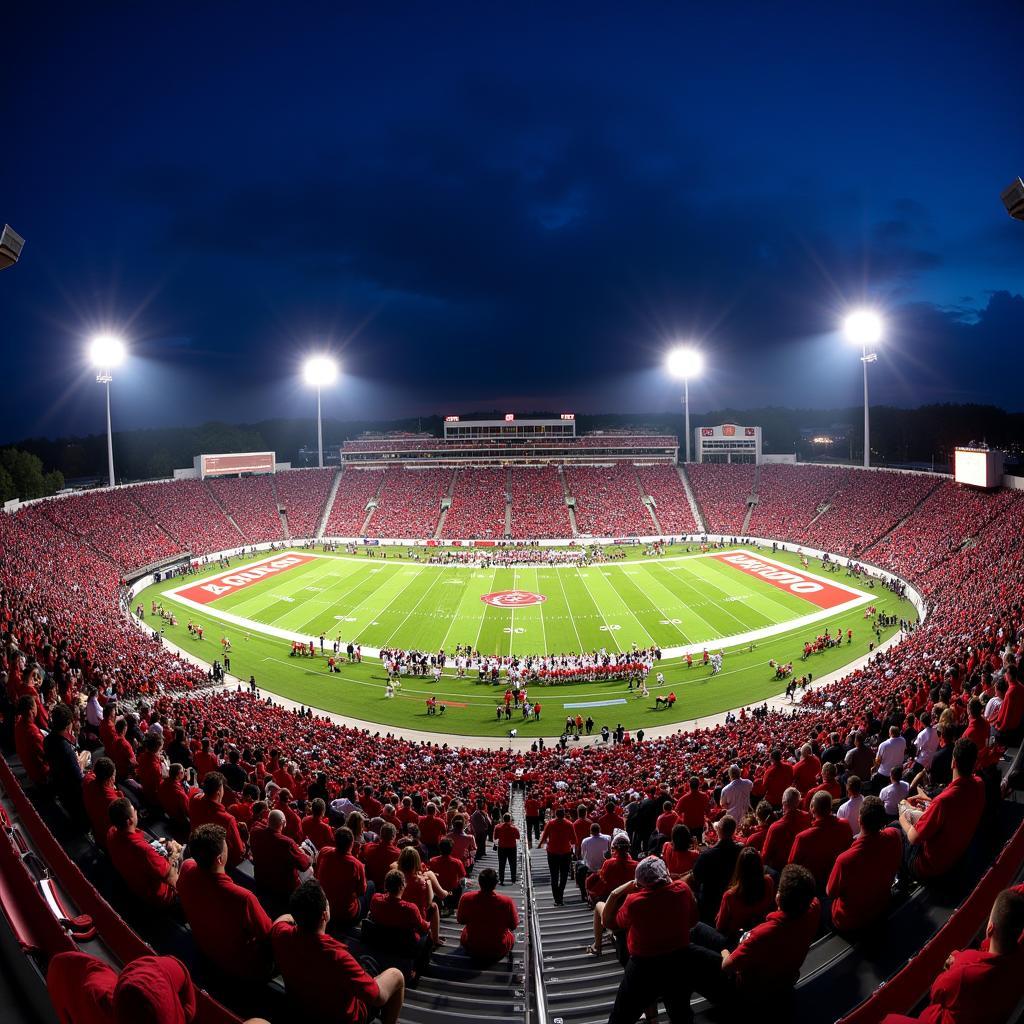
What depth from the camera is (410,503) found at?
7656 centimetres

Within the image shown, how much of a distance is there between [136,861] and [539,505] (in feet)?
227

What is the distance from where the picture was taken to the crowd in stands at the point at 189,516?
197 feet

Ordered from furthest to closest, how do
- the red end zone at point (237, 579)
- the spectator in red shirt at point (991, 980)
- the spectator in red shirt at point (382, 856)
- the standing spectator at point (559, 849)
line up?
1. the red end zone at point (237, 579)
2. the standing spectator at point (559, 849)
3. the spectator in red shirt at point (382, 856)
4. the spectator in red shirt at point (991, 980)

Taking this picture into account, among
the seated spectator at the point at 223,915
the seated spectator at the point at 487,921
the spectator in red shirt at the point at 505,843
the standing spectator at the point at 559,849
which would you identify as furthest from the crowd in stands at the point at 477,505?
the seated spectator at the point at 223,915

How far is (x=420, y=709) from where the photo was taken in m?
28.2

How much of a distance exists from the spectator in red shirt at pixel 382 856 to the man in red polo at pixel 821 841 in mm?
4045

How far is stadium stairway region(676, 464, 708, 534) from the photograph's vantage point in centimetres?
6956

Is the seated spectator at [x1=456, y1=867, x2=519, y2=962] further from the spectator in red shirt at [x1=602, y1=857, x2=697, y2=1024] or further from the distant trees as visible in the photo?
the distant trees

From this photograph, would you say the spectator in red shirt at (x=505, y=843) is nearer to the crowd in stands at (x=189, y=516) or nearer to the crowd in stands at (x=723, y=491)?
the crowd in stands at (x=189, y=516)

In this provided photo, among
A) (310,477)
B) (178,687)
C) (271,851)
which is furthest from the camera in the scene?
(310,477)

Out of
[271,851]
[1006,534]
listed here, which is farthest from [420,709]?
[1006,534]

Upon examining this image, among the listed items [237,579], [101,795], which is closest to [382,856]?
[101,795]

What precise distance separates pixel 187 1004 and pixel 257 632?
3891 centimetres

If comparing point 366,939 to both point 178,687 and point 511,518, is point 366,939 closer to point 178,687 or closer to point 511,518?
point 178,687
